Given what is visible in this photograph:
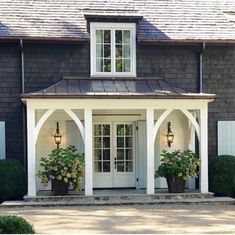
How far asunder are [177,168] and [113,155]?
2.64 m

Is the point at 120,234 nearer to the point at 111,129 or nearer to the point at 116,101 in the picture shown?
the point at 116,101

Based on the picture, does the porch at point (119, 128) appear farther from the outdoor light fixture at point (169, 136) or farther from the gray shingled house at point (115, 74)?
the outdoor light fixture at point (169, 136)

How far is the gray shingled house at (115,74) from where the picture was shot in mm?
16656

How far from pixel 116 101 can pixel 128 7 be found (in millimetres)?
4488

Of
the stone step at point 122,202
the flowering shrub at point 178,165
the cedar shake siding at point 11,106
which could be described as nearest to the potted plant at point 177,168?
the flowering shrub at point 178,165

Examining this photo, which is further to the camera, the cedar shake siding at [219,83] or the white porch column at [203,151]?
the cedar shake siding at [219,83]

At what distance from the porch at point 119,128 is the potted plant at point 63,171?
0.80 feet

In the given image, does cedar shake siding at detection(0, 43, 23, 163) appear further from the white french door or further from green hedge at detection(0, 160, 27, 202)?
the white french door

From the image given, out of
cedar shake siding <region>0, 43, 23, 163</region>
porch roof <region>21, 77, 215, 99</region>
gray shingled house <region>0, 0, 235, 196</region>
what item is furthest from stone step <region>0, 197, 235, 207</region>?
porch roof <region>21, 77, 215, 99</region>

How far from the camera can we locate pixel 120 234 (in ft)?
31.8

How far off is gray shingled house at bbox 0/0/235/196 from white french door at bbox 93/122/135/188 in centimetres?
3

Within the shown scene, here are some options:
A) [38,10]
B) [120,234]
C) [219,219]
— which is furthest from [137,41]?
[120,234]

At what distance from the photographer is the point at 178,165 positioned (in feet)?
50.1

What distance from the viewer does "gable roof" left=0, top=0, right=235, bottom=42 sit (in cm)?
1680
